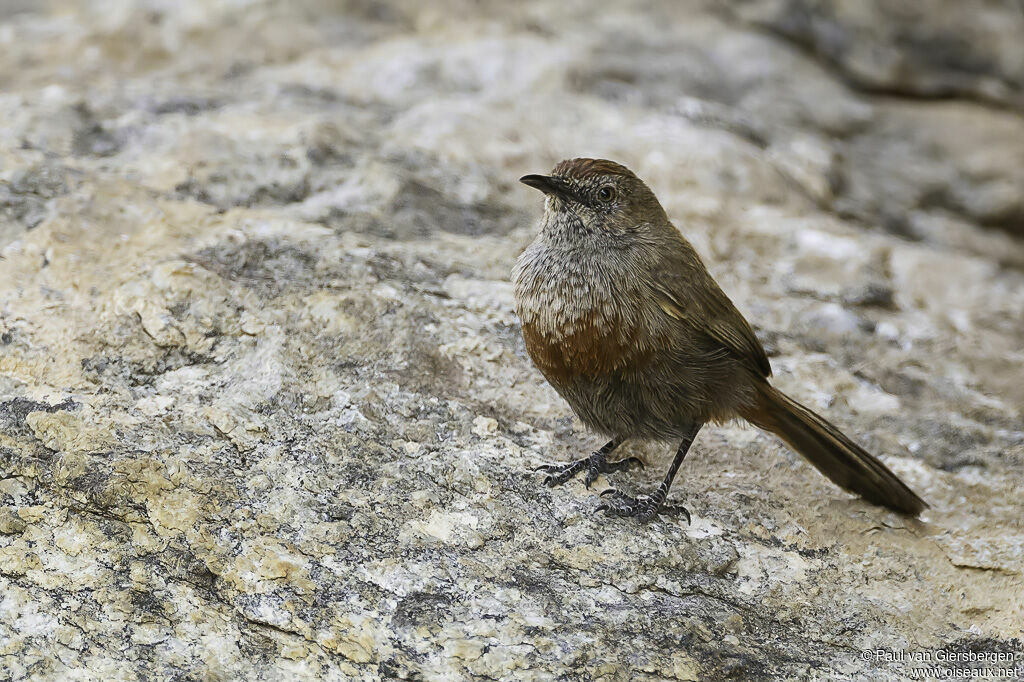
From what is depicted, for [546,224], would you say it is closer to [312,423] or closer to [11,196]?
[312,423]

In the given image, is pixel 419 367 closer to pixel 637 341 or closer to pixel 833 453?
pixel 637 341

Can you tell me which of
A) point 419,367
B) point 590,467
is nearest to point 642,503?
point 590,467

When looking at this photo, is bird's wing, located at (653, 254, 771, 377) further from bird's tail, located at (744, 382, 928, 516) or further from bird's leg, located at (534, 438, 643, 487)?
bird's leg, located at (534, 438, 643, 487)

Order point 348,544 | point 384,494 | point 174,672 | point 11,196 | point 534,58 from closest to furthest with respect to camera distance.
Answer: point 174,672 → point 348,544 → point 384,494 → point 11,196 → point 534,58

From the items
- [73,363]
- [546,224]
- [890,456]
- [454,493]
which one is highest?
[546,224]

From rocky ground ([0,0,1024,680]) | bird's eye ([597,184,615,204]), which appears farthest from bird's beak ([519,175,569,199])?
rocky ground ([0,0,1024,680])

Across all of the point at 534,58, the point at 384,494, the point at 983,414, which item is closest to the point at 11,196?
the point at 384,494
